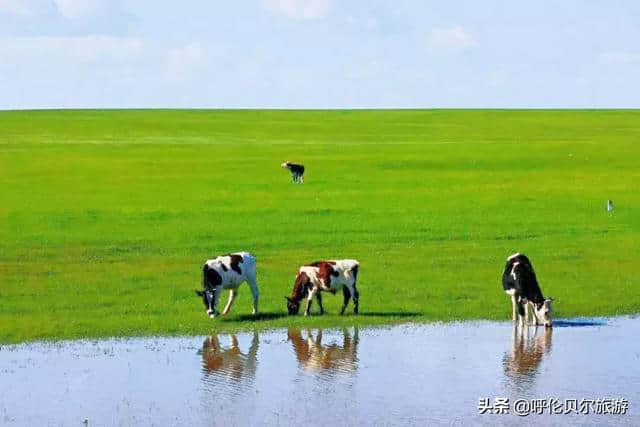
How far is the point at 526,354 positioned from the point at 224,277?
21.1 feet

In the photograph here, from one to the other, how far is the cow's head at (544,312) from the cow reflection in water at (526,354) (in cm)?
19

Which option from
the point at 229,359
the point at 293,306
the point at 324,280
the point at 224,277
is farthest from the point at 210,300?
the point at 229,359

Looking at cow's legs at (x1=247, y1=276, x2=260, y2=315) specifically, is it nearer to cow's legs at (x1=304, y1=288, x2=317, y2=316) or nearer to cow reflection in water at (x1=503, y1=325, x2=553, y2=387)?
cow's legs at (x1=304, y1=288, x2=317, y2=316)

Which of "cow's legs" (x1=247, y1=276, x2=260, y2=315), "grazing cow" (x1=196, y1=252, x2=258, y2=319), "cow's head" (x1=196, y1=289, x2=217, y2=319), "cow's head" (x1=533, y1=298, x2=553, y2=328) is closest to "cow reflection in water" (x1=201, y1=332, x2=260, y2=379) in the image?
"cow's head" (x1=196, y1=289, x2=217, y2=319)

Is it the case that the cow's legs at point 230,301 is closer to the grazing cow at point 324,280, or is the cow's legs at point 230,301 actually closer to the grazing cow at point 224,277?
the grazing cow at point 224,277

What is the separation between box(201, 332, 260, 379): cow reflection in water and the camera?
1919cm

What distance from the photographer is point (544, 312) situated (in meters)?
22.5

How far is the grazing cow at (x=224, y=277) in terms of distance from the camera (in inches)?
923

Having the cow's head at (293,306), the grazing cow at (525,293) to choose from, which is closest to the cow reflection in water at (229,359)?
the cow's head at (293,306)

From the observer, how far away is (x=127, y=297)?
2623 centimetres

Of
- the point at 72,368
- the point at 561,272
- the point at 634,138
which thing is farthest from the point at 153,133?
the point at 72,368

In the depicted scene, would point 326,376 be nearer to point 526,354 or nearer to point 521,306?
point 526,354

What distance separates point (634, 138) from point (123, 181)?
55.3 metres

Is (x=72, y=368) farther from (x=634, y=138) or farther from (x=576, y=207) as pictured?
(x=634, y=138)
